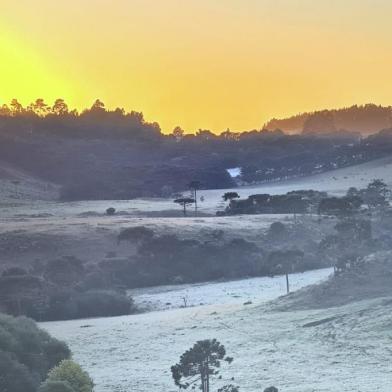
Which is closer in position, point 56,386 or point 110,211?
point 56,386

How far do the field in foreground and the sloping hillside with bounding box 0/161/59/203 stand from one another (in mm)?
97844

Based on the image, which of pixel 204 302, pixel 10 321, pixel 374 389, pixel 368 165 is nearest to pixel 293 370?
pixel 374 389

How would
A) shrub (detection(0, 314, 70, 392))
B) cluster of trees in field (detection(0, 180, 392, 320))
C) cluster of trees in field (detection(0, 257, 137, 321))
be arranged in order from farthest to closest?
cluster of trees in field (detection(0, 180, 392, 320))
cluster of trees in field (detection(0, 257, 137, 321))
shrub (detection(0, 314, 70, 392))

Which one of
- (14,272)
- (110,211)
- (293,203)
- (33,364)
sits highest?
(110,211)

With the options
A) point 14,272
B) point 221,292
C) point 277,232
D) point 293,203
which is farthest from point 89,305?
point 293,203

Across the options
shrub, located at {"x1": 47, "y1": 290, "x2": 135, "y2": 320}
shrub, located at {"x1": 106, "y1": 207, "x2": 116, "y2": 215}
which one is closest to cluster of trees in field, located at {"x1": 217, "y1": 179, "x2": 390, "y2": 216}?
shrub, located at {"x1": 106, "y1": 207, "x2": 116, "y2": 215}

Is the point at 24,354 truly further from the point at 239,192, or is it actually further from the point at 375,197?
the point at 239,192

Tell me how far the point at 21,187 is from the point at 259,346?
13754cm

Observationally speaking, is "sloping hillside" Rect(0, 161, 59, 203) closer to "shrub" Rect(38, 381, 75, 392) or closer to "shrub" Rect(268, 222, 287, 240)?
"shrub" Rect(268, 222, 287, 240)

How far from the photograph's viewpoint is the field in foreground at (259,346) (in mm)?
32969

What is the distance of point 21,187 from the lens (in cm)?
17062

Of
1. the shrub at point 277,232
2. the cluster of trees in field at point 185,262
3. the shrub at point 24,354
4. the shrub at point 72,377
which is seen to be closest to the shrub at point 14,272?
the cluster of trees in field at point 185,262

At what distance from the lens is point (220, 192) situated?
569ft

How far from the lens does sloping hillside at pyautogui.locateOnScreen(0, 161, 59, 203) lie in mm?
155750
